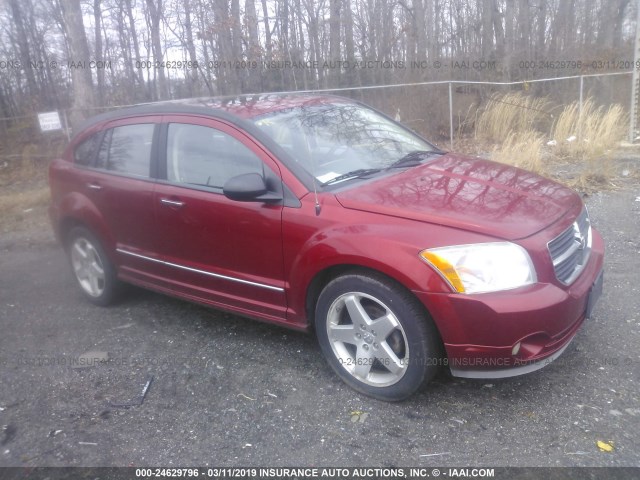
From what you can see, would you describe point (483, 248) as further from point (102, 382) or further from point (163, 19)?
point (163, 19)

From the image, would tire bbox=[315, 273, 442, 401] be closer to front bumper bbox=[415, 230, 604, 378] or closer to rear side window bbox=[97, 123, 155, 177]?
front bumper bbox=[415, 230, 604, 378]

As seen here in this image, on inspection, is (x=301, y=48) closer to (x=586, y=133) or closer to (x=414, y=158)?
(x=586, y=133)

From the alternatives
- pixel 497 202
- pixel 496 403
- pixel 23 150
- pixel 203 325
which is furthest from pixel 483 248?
pixel 23 150

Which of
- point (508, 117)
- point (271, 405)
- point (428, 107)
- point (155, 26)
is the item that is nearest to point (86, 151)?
point (271, 405)

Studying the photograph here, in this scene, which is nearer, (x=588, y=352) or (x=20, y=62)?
(x=588, y=352)

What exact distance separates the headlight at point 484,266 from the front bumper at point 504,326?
0.16ft

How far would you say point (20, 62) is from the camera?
46.8 feet

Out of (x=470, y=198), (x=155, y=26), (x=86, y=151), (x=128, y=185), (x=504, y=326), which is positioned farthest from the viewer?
(x=155, y=26)

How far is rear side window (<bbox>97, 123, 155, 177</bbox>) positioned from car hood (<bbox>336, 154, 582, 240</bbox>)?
172cm

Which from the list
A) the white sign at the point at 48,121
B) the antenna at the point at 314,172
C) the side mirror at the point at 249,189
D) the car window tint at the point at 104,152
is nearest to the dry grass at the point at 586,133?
the antenna at the point at 314,172

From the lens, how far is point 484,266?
2.87m

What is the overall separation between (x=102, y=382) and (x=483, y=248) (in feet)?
8.37

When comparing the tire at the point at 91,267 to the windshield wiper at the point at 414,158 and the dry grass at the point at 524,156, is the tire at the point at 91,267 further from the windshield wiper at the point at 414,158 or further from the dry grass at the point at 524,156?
the dry grass at the point at 524,156

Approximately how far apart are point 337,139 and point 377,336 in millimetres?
1464
